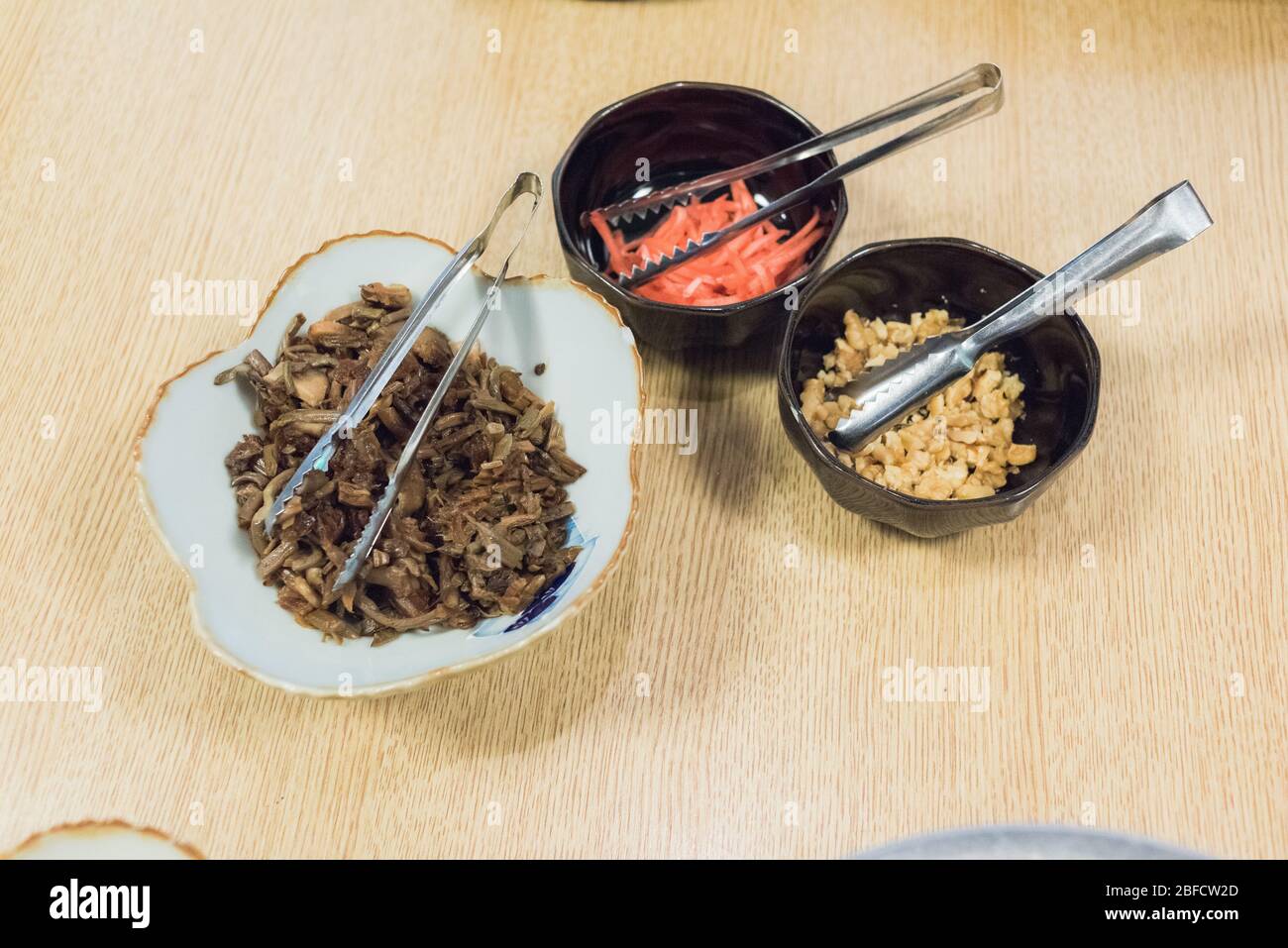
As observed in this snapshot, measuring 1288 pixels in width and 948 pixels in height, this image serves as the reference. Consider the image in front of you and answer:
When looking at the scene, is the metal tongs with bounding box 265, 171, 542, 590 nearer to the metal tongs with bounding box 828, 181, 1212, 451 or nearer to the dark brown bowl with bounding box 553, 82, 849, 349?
the dark brown bowl with bounding box 553, 82, 849, 349

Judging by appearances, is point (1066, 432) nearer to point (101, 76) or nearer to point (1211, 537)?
point (1211, 537)

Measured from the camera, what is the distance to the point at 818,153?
1.31m

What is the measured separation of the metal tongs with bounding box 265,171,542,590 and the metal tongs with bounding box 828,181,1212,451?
45cm

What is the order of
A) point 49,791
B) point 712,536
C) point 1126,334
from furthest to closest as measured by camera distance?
point 1126,334 < point 712,536 < point 49,791

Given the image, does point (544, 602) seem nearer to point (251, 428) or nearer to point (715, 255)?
point (251, 428)

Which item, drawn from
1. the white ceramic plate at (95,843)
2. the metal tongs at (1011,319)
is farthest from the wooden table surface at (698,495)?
the metal tongs at (1011,319)

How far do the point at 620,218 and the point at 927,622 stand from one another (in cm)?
65

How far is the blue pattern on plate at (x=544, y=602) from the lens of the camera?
1.07 meters

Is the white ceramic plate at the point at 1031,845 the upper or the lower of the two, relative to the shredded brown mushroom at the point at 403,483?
lower

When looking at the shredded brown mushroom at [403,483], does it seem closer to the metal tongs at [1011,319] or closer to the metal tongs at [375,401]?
the metal tongs at [375,401]

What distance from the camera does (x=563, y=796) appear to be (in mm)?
1188

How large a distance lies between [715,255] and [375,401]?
485 mm

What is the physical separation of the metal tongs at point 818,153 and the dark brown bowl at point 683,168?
28 millimetres

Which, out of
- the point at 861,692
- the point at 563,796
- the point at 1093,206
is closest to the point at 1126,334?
the point at 1093,206
